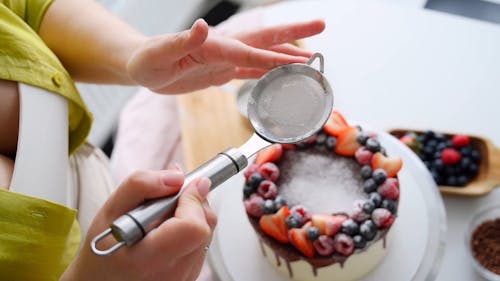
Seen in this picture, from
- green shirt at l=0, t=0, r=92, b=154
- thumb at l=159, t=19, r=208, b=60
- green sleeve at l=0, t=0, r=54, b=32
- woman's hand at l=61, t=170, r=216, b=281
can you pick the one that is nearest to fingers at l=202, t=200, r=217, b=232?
woman's hand at l=61, t=170, r=216, b=281

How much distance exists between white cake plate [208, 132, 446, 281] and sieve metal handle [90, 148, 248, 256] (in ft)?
1.03

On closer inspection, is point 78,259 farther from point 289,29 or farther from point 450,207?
point 450,207

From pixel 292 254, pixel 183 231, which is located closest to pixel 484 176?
pixel 292 254

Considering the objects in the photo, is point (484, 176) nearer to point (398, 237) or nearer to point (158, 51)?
point (398, 237)

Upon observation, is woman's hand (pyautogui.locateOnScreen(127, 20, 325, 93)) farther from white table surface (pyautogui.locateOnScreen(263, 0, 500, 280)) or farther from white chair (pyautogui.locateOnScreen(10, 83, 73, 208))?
white table surface (pyautogui.locateOnScreen(263, 0, 500, 280))

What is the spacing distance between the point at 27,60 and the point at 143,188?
28cm

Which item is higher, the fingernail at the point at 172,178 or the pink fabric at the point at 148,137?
the fingernail at the point at 172,178

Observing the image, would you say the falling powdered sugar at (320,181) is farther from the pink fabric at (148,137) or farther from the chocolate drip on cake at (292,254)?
the pink fabric at (148,137)

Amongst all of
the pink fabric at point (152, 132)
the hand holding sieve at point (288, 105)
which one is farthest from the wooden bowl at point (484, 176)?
the pink fabric at point (152, 132)

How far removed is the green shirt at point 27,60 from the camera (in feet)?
2.17

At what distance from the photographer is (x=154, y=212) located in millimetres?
492

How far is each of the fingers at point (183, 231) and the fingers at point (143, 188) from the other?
0.01 m

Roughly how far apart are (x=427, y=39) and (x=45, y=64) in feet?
2.08

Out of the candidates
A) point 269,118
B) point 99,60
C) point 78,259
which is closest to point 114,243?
point 78,259
